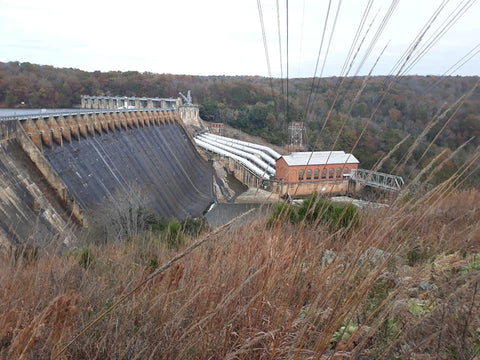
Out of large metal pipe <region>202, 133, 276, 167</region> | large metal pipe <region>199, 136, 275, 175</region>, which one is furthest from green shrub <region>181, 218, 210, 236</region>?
large metal pipe <region>202, 133, 276, 167</region>

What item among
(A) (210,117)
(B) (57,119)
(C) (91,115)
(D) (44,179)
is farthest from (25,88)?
(D) (44,179)

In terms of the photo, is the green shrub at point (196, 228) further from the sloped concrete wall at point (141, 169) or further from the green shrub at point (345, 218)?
the sloped concrete wall at point (141, 169)

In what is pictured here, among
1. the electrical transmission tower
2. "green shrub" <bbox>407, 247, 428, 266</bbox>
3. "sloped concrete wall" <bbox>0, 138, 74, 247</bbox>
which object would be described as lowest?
"sloped concrete wall" <bbox>0, 138, 74, 247</bbox>

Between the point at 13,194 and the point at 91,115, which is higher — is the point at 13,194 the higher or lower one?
the lower one

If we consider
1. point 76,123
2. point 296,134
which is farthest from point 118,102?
point 296,134

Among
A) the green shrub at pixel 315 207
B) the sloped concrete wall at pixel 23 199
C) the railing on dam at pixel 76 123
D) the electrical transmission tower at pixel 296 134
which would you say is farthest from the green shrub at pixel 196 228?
the railing on dam at pixel 76 123

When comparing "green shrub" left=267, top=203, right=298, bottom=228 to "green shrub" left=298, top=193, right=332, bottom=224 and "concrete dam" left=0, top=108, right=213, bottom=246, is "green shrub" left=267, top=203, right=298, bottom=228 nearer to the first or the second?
"green shrub" left=298, top=193, right=332, bottom=224

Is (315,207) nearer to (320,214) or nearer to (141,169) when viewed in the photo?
(320,214)

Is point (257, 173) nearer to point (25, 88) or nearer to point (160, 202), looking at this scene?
point (160, 202)
